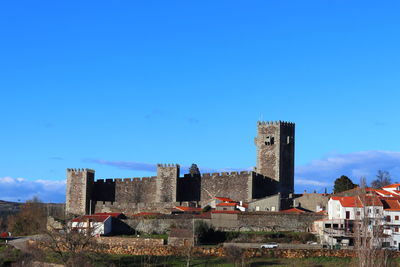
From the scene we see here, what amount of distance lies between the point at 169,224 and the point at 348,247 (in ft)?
46.2

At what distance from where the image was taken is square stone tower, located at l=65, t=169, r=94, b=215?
7950 cm

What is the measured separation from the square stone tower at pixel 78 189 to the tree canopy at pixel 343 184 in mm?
24717

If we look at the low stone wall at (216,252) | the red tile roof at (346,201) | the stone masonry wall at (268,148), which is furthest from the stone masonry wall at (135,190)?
the low stone wall at (216,252)

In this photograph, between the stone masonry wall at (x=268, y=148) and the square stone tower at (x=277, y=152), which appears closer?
the square stone tower at (x=277, y=152)

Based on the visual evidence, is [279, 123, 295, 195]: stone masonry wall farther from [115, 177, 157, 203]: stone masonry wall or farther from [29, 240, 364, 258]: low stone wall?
[29, 240, 364, 258]: low stone wall

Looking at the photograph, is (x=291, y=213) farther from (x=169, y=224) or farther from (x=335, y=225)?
(x=169, y=224)

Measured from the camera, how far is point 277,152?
73.1m

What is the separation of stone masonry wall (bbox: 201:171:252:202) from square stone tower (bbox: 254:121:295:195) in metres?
3.40

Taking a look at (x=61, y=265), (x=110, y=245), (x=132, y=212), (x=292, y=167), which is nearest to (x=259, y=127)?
(x=292, y=167)

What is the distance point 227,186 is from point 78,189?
1718 centimetres

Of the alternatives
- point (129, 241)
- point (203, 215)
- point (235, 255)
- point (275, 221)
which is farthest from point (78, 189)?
point (235, 255)

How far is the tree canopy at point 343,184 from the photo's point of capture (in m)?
74.3

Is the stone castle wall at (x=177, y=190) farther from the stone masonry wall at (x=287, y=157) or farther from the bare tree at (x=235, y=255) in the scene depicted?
the bare tree at (x=235, y=255)

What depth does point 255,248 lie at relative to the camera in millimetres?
51844
